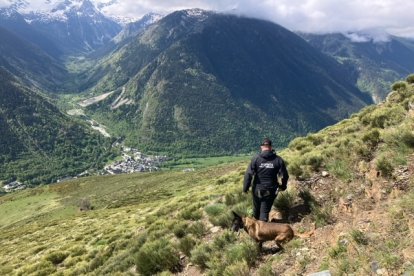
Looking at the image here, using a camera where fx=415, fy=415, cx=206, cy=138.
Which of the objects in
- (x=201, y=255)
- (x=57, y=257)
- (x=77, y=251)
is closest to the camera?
(x=201, y=255)

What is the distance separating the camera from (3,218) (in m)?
109

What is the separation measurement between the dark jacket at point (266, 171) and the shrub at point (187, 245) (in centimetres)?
327

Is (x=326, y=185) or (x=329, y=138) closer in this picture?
(x=326, y=185)

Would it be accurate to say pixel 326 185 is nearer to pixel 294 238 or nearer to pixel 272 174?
pixel 272 174

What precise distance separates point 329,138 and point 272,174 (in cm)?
1176

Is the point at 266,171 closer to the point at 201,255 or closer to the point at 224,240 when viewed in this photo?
the point at 224,240

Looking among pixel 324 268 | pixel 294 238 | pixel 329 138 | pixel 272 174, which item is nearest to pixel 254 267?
pixel 294 238

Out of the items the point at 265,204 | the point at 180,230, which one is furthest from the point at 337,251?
the point at 180,230

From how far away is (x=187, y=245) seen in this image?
55.1ft

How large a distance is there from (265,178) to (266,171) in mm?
267

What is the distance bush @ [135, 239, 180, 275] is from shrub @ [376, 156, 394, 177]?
8490 millimetres

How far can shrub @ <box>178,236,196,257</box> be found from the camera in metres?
16.6

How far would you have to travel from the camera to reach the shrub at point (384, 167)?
50.0 feet

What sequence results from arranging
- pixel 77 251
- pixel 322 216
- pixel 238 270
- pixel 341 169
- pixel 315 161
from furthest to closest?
1. pixel 77 251
2. pixel 315 161
3. pixel 341 169
4. pixel 322 216
5. pixel 238 270
